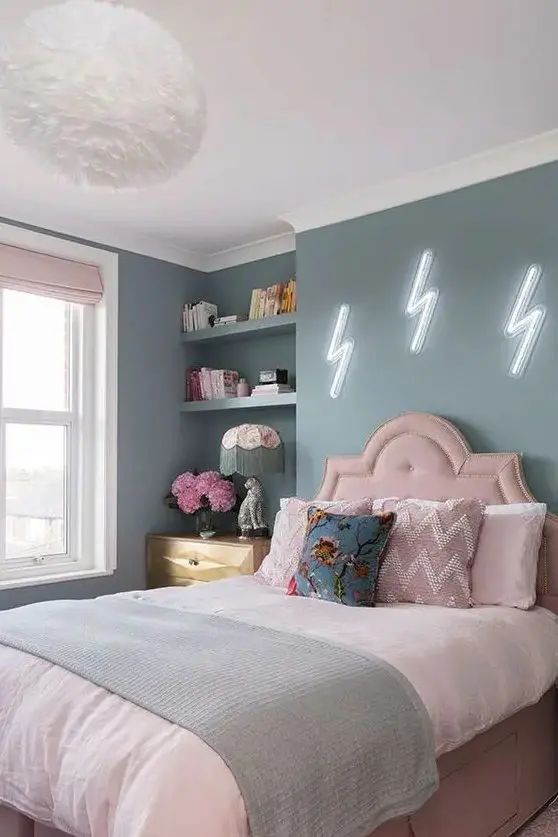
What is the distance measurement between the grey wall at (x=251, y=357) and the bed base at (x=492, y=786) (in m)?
1.99

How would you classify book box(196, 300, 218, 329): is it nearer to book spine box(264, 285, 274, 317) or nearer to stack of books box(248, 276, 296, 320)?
stack of books box(248, 276, 296, 320)

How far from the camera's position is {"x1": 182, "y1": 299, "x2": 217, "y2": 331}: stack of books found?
15.1 ft

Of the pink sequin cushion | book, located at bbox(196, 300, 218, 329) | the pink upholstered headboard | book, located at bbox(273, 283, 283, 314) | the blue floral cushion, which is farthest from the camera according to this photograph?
book, located at bbox(196, 300, 218, 329)

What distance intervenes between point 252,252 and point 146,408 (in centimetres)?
115

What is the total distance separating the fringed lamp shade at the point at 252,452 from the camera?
3920mm

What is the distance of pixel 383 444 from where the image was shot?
3.53m

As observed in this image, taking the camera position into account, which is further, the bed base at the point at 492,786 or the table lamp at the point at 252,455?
the table lamp at the point at 252,455

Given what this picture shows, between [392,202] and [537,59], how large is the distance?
3.96 ft

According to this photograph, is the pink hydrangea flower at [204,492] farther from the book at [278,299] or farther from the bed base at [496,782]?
the bed base at [496,782]

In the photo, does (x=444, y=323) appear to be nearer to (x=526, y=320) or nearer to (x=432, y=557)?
(x=526, y=320)

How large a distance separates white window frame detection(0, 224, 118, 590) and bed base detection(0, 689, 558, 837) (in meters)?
2.33

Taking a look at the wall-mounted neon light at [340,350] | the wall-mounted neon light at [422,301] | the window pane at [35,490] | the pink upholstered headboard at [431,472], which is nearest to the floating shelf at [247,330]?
the wall-mounted neon light at [340,350]

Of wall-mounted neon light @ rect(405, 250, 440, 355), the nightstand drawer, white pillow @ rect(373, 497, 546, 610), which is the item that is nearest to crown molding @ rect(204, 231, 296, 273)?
wall-mounted neon light @ rect(405, 250, 440, 355)

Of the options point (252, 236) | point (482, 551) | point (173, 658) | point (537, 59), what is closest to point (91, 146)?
point (173, 658)
